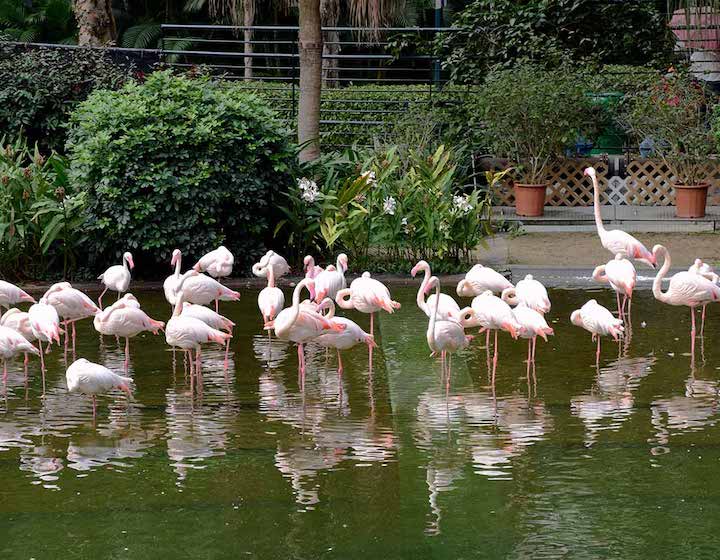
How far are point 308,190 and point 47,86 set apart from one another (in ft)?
18.6

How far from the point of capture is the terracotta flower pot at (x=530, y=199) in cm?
1582

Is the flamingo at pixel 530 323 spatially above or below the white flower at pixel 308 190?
below

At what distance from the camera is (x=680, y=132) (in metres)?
15.9

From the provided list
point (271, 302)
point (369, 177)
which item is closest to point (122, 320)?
point (271, 302)

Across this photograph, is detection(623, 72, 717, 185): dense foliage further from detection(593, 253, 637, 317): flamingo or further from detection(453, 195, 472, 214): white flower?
detection(593, 253, 637, 317): flamingo

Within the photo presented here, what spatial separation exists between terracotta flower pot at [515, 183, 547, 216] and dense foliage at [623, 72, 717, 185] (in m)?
1.72

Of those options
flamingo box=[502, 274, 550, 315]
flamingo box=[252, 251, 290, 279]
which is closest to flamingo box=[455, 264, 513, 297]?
flamingo box=[502, 274, 550, 315]

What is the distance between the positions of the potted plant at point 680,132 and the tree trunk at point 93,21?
8641 mm

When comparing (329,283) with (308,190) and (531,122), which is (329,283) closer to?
(308,190)

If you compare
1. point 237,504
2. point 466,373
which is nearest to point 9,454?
point 237,504

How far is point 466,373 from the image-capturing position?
27.9 feet

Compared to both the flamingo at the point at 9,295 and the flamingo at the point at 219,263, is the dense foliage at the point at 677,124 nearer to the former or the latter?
the flamingo at the point at 219,263

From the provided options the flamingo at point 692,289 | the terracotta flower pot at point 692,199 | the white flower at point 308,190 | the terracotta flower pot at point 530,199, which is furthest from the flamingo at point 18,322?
the terracotta flower pot at point 692,199

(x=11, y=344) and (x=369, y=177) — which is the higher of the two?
(x=369, y=177)
